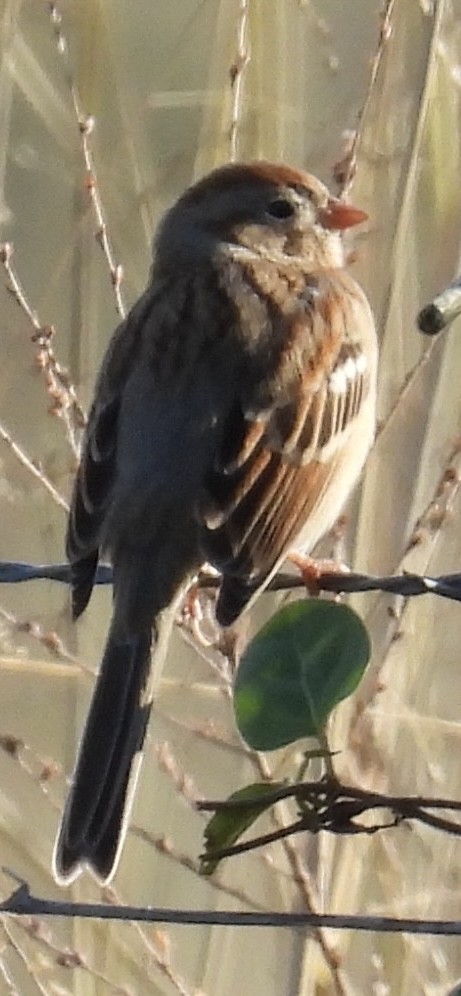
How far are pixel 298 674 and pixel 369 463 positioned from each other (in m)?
1.40

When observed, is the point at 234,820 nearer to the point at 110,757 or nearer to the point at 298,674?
the point at 298,674

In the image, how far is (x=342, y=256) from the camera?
230 cm

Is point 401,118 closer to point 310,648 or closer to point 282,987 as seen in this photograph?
point 282,987

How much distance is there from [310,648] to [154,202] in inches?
69.4

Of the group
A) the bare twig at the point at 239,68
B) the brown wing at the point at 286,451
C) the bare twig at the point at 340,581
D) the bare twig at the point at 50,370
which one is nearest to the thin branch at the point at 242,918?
the bare twig at the point at 340,581

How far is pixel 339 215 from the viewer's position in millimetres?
2213

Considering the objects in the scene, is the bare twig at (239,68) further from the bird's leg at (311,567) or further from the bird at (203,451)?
the bird's leg at (311,567)

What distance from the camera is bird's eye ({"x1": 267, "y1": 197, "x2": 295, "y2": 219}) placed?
2.24m

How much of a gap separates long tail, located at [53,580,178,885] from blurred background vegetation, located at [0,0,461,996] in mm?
433

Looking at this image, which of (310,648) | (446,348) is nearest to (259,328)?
(446,348)

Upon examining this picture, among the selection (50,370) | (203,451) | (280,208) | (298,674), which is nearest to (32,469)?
(50,370)

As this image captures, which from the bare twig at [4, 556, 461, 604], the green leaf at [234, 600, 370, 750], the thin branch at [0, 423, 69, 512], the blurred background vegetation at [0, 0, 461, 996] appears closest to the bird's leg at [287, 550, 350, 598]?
the bare twig at [4, 556, 461, 604]

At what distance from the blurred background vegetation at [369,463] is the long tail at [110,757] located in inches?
17.1

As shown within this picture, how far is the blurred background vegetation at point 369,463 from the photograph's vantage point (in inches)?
88.4
